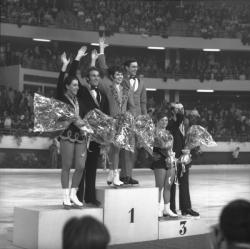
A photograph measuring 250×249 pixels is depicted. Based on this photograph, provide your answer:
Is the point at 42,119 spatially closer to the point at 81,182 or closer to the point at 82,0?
the point at 81,182

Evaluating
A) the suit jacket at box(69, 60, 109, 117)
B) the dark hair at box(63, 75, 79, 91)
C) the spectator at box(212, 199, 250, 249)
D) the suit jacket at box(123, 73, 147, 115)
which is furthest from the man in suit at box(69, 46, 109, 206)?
the spectator at box(212, 199, 250, 249)

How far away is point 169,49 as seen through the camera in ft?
117

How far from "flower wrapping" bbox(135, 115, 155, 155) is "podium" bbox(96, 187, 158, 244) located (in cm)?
71

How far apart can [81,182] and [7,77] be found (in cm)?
2251

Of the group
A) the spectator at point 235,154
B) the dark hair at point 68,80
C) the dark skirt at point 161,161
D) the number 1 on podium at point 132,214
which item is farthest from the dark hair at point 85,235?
the spectator at point 235,154

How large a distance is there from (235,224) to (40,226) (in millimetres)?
4938

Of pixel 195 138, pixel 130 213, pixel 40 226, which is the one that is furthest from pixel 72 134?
pixel 195 138

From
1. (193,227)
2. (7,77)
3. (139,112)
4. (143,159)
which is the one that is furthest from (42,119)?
(7,77)

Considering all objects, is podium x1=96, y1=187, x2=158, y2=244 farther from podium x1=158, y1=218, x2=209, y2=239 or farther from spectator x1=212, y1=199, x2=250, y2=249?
spectator x1=212, y1=199, x2=250, y2=249

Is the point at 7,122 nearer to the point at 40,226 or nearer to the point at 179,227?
the point at 179,227

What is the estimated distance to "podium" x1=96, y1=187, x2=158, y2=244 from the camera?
25.6ft

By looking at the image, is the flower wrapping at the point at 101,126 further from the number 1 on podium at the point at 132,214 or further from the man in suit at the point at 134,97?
the number 1 on podium at the point at 132,214

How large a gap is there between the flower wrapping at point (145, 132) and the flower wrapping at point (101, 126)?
51cm

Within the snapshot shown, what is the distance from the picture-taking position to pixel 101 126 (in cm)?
788
